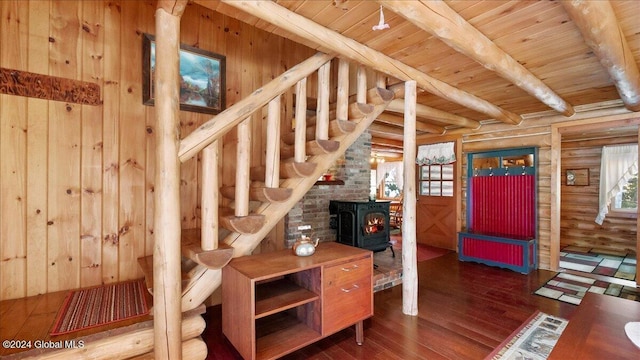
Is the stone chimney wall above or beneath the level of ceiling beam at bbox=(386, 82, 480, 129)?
beneath

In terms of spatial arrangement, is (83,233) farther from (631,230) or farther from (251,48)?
(631,230)

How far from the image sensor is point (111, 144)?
2.40 meters

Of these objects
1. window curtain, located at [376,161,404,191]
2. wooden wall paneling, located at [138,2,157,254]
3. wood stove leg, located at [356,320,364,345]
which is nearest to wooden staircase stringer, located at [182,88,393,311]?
wooden wall paneling, located at [138,2,157,254]

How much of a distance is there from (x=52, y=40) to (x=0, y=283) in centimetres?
178

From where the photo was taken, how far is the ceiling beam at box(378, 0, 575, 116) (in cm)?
179

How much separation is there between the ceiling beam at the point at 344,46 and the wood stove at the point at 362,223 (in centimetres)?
166

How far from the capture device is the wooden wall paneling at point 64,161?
7.14ft

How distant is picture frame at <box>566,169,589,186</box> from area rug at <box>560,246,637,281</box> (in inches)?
51.7

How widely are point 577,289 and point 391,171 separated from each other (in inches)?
282

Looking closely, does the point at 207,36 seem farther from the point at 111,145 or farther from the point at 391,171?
the point at 391,171

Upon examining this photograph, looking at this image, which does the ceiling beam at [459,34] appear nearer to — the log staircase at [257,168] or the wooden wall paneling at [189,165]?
the log staircase at [257,168]

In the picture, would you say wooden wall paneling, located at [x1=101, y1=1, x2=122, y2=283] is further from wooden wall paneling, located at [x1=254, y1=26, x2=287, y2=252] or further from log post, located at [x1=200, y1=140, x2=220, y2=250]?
wooden wall paneling, located at [x1=254, y1=26, x2=287, y2=252]

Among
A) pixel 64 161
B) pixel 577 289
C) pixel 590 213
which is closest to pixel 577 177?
pixel 590 213

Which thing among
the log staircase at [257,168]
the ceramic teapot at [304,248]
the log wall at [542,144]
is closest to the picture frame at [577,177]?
the log wall at [542,144]
